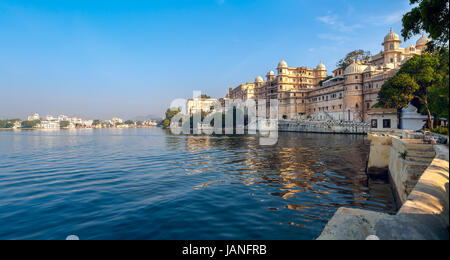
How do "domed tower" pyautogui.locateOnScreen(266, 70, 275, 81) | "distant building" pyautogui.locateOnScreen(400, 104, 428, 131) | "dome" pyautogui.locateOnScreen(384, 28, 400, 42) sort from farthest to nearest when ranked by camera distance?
1. "domed tower" pyautogui.locateOnScreen(266, 70, 275, 81)
2. "dome" pyautogui.locateOnScreen(384, 28, 400, 42)
3. "distant building" pyautogui.locateOnScreen(400, 104, 428, 131)

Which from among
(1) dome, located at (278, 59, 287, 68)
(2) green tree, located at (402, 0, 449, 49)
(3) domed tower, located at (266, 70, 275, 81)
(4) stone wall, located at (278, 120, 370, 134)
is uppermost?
(1) dome, located at (278, 59, 287, 68)

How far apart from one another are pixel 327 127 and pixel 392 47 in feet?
94.9

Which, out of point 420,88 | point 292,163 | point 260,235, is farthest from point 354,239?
point 420,88

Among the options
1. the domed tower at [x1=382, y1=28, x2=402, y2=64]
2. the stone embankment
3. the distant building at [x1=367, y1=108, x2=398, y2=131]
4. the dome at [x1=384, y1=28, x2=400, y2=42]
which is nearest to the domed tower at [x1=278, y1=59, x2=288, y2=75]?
the domed tower at [x1=382, y1=28, x2=402, y2=64]

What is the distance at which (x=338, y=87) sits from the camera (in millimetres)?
69750

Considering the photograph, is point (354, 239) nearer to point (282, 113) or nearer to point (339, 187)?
point (339, 187)

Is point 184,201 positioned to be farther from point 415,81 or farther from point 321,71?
point 321,71

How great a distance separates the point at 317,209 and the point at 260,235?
340cm

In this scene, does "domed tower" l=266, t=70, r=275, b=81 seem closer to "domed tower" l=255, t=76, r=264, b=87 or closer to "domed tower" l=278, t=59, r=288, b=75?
"domed tower" l=278, t=59, r=288, b=75

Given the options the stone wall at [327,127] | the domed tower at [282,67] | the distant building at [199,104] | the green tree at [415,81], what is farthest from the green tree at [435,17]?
the distant building at [199,104]

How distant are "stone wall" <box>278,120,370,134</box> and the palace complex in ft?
22.3

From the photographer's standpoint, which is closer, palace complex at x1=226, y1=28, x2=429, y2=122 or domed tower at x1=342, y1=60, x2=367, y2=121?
palace complex at x1=226, y1=28, x2=429, y2=122

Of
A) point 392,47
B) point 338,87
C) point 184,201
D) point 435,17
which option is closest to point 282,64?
point 338,87

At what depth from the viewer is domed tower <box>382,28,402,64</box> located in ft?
213
